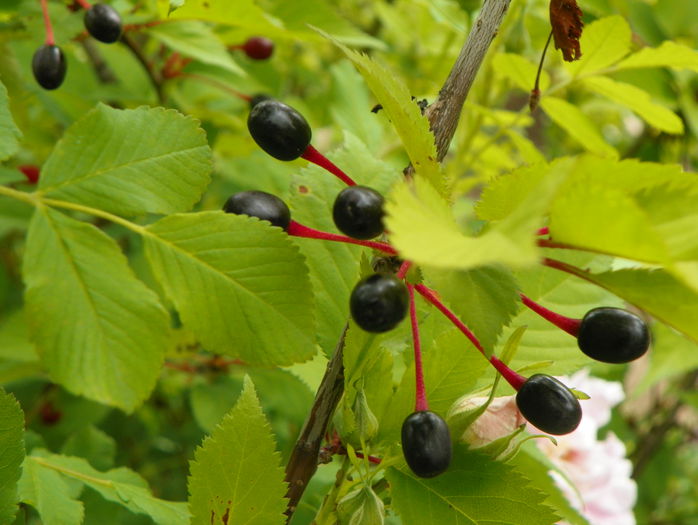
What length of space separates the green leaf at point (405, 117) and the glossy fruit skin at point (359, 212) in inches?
1.3

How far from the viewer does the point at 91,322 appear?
58 centimetres

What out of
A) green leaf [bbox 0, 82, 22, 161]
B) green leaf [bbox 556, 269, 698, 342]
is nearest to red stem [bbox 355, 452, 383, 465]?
green leaf [bbox 556, 269, 698, 342]

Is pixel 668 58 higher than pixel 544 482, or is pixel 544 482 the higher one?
pixel 668 58

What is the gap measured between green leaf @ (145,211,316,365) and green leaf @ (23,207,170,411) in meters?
0.07

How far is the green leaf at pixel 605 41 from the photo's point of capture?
76cm

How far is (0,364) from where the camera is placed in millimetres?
959

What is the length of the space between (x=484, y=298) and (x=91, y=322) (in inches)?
14.0

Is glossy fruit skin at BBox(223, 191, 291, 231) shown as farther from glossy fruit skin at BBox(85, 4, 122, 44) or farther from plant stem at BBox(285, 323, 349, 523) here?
glossy fruit skin at BBox(85, 4, 122, 44)

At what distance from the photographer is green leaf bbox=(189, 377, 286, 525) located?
18.4 inches

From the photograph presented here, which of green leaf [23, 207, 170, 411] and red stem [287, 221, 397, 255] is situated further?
green leaf [23, 207, 170, 411]

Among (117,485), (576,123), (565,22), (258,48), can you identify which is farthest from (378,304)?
(258,48)

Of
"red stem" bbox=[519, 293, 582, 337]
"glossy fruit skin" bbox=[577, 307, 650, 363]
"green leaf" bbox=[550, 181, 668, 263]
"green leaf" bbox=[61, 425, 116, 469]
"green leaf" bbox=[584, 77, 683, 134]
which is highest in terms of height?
"green leaf" bbox=[584, 77, 683, 134]

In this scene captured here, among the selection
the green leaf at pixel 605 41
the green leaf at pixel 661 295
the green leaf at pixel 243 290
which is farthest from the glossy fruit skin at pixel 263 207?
the green leaf at pixel 605 41

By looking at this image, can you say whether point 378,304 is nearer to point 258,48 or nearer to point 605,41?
point 605,41
